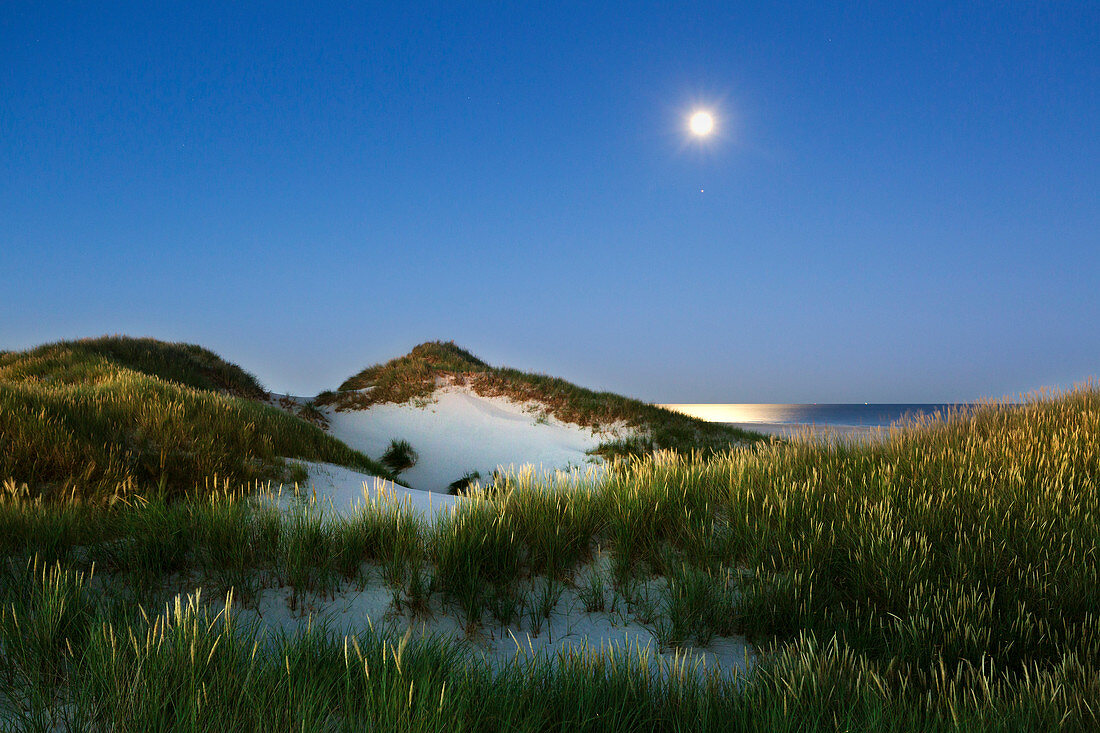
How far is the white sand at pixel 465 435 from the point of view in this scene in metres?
13.8

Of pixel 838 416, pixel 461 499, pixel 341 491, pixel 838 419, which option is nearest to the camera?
pixel 461 499

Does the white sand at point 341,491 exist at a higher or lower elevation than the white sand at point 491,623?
higher

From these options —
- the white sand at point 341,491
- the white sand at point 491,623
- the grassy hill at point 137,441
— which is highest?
the grassy hill at point 137,441

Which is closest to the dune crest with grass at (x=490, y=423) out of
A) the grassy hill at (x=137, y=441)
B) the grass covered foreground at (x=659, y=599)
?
the grassy hill at (x=137, y=441)

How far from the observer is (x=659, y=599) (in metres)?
3.32

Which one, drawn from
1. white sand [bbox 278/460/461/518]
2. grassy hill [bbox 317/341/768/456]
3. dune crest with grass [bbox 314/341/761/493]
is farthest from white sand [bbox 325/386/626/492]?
white sand [bbox 278/460/461/518]

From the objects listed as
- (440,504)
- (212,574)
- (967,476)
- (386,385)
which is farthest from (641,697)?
(386,385)

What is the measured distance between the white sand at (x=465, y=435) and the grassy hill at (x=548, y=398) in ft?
1.60

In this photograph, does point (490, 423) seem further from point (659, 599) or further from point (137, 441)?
point (659, 599)

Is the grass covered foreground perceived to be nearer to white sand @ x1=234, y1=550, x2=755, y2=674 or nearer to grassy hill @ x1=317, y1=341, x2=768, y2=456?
white sand @ x1=234, y1=550, x2=755, y2=674

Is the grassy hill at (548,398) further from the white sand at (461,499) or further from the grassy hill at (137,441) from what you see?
the grassy hill at (137,441)

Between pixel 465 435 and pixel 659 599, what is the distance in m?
13.2

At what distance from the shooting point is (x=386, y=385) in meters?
19.8

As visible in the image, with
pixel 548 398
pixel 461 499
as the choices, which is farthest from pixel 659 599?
pixel 548 398
